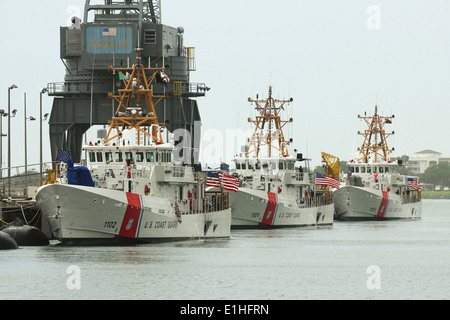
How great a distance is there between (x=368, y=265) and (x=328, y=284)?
940 cm

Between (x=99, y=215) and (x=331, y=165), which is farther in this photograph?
(x=331, y=165)

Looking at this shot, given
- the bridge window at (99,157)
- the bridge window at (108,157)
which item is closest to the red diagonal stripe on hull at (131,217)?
the bridge window at (108,157)

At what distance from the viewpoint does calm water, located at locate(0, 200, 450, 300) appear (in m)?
45.4

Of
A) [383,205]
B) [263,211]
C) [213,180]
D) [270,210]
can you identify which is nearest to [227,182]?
[213,180]

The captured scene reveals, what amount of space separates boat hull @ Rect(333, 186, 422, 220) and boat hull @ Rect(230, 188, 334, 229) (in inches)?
788

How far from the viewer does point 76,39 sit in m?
99.8

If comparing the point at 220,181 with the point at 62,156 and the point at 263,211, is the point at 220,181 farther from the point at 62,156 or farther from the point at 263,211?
the point at 263,211

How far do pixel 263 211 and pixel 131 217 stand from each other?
3383cm

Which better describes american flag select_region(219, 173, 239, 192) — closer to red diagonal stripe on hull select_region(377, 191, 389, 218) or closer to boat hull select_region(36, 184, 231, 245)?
boat hull select_region(36, 184, 231, 245)

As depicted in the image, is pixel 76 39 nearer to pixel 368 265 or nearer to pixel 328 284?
pixel 368 265

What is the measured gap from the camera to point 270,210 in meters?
93.7

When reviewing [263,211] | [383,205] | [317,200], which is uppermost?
[317,200]
